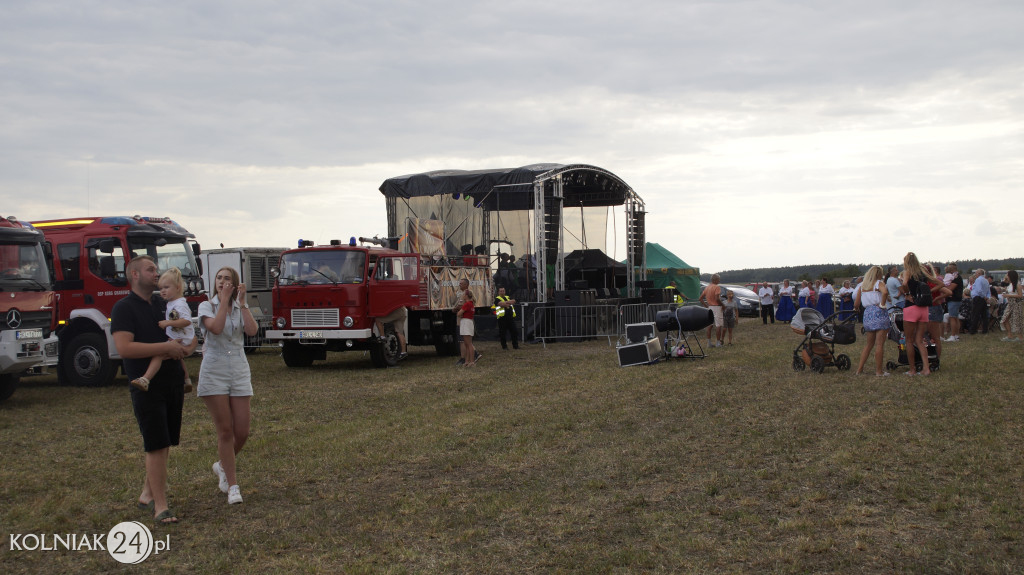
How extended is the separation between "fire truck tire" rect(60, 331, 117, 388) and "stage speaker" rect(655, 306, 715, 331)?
9.33m

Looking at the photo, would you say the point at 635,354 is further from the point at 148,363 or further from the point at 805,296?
the point at 805,296

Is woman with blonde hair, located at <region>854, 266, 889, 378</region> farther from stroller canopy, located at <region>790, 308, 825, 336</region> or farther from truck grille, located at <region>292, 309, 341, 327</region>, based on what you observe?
truck grille, located at <region>292, 309, 341, 327</region>

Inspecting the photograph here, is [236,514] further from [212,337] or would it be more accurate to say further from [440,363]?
[440,363]

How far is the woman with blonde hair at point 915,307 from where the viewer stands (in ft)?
37.1

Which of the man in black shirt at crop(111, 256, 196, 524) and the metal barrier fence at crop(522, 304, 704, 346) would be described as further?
the metal barrier fence at crop(522, 304, 704, 346)

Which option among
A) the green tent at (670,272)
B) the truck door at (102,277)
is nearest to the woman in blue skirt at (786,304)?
the green tent at (670,272)

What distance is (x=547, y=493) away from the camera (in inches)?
239

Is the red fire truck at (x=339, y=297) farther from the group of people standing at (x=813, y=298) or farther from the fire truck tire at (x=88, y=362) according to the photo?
the group of people standing at (x=813, y=298)

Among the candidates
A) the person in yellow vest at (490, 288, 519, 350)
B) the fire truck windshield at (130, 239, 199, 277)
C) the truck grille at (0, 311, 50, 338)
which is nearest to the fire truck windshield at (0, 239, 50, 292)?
the truck grille at (0, 311, 50, 338)

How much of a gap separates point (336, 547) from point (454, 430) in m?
3.81

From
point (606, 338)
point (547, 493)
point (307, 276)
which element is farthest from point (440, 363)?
point (547, 493)

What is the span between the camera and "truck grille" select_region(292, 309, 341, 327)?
15125 millimetres

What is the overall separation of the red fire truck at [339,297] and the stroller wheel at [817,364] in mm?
7516

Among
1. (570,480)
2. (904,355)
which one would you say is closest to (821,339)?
(904,355)
